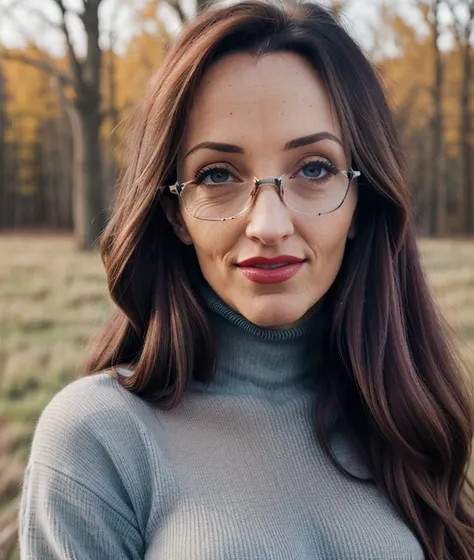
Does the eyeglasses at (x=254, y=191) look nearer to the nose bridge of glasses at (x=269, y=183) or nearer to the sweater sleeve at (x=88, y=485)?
the nose bridge of glasses at (x=269, y=183)

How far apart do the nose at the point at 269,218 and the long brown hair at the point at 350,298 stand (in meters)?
0.22

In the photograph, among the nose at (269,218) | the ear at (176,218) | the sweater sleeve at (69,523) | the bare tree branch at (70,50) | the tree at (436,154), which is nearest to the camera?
the sweater sleeve at (69,523)

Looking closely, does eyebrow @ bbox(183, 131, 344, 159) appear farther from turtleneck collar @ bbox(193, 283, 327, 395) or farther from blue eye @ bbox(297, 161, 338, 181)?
turtleneck collar @ bbox(193, 283, 327, 395)

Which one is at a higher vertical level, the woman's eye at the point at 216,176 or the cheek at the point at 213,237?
the woman's eye at the point at 216,176

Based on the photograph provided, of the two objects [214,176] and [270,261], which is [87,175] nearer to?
[214,176]

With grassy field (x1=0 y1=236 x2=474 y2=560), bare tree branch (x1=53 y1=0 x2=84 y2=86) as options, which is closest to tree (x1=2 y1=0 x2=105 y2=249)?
bare tree branch (x1=53 y1=0 x2=84 y2=86)

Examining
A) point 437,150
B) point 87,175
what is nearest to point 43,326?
point 87,175

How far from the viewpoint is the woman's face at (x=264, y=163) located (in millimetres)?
1498

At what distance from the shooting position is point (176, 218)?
1.67m

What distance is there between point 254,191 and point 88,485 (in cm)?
64

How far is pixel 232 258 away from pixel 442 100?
9874 mm

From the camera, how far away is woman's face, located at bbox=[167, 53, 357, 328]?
1.50 meters

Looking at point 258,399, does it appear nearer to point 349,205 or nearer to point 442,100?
point 349,205

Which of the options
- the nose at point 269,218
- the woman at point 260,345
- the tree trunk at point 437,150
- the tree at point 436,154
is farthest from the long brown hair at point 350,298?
the tree trunk at point 437,150
